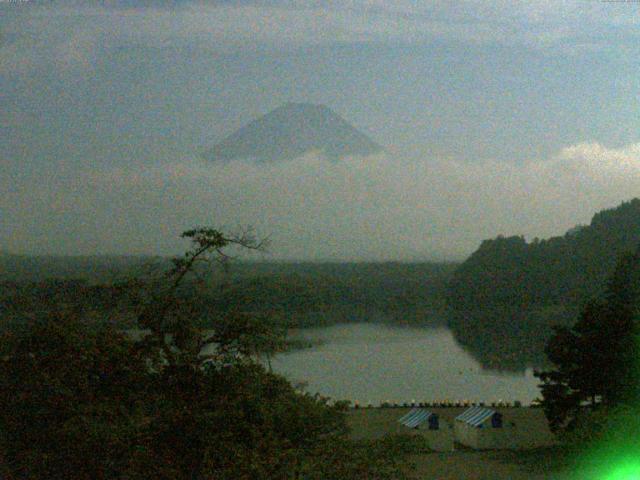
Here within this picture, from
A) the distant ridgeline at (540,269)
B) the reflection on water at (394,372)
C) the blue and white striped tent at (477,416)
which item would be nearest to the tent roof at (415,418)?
the blue and white striped tent at (477,416)

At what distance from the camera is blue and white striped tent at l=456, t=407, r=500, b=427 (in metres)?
12.0

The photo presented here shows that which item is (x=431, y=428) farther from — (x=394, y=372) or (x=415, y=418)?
(x=394, y=372)

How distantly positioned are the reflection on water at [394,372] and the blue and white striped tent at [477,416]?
231 centimetres

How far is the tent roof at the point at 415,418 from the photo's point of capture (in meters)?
12.5

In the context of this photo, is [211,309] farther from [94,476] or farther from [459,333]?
[459,333]

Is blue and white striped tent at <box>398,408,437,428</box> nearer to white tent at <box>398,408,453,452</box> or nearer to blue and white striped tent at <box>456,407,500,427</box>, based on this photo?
white tent at <box>398,408,453,452</box>

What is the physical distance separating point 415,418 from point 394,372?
1082cm

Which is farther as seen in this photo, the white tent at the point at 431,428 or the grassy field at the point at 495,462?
the white tent at the point at 431,428

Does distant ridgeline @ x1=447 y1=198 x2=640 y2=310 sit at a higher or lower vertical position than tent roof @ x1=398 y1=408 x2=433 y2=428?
higher

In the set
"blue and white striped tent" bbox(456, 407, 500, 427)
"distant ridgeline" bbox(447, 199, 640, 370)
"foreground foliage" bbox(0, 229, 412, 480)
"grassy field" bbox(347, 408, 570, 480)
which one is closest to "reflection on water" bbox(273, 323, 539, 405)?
"blue and white striped tent" bbox(456, 407, 500, 427)

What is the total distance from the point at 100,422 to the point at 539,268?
50723mm

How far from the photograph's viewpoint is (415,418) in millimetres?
12875

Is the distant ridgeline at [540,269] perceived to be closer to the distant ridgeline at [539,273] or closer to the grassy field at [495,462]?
the distant ridgeline at [539,273]

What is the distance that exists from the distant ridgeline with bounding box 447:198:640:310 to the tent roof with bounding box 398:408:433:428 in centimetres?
3805
